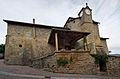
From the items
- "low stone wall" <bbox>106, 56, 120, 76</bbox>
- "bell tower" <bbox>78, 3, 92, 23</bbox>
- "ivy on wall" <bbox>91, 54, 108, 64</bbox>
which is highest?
"bell tower" <bbox>78, 3, 92, 23</bbox>

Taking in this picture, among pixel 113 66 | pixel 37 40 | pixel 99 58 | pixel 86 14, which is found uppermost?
pixel 86 14

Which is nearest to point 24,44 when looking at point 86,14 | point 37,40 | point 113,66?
point 37,40

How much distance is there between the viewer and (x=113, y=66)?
26.8ft

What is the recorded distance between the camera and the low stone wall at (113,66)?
793 centimetres

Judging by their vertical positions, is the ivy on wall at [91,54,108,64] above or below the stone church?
below

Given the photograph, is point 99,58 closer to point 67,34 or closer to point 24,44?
point 67,34

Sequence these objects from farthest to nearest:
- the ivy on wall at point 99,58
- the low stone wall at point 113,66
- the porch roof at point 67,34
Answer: the porch roof at point 67,34
the low stone wall at point 113,66
the ivy on wall at point 99,58

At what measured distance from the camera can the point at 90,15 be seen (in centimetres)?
1518

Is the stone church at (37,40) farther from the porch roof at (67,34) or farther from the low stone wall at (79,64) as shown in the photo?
the low stone wall at (79,64)

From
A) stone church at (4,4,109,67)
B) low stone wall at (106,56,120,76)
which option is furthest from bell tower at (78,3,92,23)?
low stone wall at (106,56,120,76)

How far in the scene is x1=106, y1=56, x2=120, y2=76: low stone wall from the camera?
26.0ft

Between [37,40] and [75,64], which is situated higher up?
[37,40]

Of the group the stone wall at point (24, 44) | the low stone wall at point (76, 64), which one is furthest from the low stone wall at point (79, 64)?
the stone wall at point (24, 44)

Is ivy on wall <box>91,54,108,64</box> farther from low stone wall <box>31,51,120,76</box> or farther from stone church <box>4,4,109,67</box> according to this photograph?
stone church <box>4,4,109,67</box>
